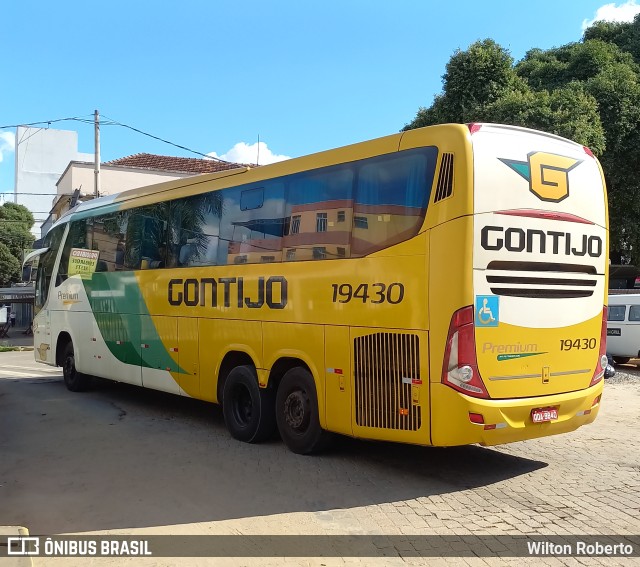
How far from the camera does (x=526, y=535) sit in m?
4.86

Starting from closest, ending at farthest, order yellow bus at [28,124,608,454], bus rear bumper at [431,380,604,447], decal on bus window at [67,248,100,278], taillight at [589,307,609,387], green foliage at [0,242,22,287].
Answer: bus rear bumper at [431,380,604,447]
yellow bus at [28,124,608,454]
taillight at [589,307,609,387]
decal on bus window at [67,248,100,278]
green foliage at [0,242,22,287]

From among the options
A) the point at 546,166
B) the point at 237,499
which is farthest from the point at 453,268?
the point at 237,499

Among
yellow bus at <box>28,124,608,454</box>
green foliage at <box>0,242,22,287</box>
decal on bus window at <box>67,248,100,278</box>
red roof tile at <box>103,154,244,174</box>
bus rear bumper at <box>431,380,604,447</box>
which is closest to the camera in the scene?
bus rear bumper at <box>431,380,604,447</box>

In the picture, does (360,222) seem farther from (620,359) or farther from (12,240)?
(12,240)

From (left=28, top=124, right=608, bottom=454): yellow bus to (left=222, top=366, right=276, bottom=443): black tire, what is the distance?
0.9 inches

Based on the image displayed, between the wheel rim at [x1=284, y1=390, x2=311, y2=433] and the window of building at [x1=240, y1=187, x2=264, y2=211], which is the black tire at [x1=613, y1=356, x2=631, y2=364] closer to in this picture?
the wheel rim at [x1=284, y1=390, x2=311, y2=433]

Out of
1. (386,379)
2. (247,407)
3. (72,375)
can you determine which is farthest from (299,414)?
(72,375)

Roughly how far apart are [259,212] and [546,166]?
3.48 m

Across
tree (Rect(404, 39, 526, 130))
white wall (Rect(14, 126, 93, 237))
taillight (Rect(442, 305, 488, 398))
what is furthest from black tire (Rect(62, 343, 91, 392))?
white wall (Rect(14, 126, 93, 237))

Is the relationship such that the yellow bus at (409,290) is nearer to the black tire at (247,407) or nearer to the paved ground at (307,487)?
the black tire at (247,407)

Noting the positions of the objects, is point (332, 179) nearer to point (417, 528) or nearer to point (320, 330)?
point (320, 330)

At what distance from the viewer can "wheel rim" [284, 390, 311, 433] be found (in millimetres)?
7256

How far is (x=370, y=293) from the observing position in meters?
6.38

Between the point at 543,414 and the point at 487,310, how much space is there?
3.99ft
